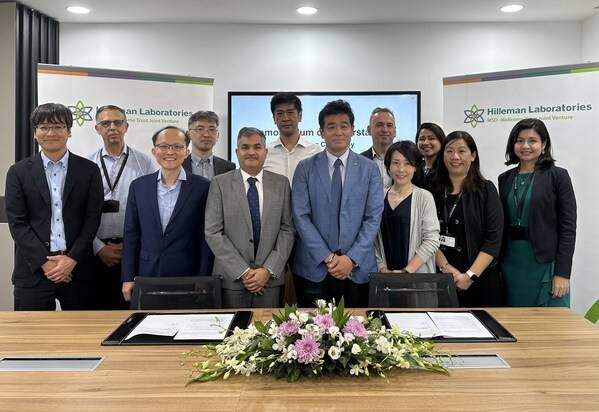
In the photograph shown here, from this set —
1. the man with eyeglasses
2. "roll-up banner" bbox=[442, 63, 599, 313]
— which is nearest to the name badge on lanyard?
"roll-up banner" bbox=[442, 63, 599, 313]

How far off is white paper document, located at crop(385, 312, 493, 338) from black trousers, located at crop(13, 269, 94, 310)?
211 cm

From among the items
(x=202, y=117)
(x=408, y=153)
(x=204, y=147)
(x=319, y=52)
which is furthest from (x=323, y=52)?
(x=408, y=153)

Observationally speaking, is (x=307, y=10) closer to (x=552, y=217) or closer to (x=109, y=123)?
(x=109, y=123)

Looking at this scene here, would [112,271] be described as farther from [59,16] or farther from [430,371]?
[59,16]

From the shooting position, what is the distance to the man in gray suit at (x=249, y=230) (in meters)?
3.16

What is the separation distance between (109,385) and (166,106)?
11.3 feet

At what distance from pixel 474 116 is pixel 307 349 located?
143 inches

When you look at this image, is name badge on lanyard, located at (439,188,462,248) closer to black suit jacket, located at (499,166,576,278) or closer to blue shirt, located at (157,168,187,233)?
black suit jacket, located at (499,166,576,278)

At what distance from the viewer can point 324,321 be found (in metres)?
1.61

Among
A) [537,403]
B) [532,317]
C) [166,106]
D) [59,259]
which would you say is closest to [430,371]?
[537,403]

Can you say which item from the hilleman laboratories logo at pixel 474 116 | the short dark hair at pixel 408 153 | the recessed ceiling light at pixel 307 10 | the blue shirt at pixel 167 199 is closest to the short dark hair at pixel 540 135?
the short dark hair at pixel 408 153

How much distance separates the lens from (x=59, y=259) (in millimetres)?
3291

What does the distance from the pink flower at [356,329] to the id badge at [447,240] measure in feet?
6.43

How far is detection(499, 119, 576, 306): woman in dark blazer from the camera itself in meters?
3.43
